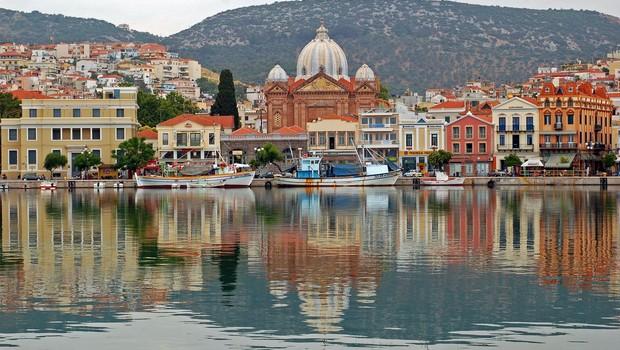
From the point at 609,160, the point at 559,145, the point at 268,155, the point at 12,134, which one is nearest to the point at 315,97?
the point at 268,155

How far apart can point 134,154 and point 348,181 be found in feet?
49.6

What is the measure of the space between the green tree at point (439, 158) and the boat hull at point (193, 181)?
1439cm

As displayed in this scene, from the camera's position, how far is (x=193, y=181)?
308 ft

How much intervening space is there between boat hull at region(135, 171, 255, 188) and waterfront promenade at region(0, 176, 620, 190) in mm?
1625

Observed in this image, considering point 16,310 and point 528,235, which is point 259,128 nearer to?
point 528,235

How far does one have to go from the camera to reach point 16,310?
25672mm

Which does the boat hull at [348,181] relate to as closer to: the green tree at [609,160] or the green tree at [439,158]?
the green tree at [439,158]

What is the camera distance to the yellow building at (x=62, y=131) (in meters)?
101

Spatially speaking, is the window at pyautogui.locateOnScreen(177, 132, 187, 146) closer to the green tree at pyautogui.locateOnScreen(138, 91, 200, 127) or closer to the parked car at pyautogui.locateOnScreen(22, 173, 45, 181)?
the parked car at pyautogui.locateOnScreen(22, 173, 45, 181)

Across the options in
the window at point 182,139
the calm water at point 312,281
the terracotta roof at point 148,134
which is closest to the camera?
the calm water at point 312,281

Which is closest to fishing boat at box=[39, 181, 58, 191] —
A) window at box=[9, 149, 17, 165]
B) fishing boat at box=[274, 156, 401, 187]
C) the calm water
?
window at box=[9, 149, 17, 165]

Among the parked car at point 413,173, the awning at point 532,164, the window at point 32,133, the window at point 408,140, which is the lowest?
the parked car at point 413,173

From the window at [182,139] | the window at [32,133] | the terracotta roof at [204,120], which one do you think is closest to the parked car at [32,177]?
the window at [32,133]

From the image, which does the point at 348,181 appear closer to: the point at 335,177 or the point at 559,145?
the point at 335,177
